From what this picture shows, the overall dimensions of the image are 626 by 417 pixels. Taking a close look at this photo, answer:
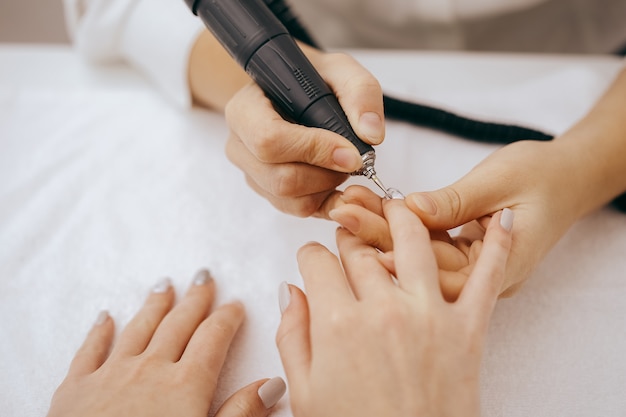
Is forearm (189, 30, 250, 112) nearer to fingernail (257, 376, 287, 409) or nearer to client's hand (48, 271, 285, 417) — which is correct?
client's hand (48, 271, 285, 417)

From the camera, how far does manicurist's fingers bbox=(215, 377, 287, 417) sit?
451 mm

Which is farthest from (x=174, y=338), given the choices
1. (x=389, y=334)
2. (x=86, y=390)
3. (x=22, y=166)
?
(x=22, y=166)

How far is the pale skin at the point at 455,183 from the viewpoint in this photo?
1.50 ft

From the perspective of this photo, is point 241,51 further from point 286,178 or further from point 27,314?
point 27,314

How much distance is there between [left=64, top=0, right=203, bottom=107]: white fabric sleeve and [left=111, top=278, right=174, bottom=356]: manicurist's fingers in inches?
10.6

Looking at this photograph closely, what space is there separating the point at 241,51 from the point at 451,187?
219 mm

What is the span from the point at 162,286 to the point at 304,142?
8.9 inches

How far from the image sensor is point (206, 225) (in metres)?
0.61

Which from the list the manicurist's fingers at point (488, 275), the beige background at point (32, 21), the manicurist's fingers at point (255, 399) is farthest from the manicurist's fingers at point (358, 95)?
the beige background at point (32, 21)

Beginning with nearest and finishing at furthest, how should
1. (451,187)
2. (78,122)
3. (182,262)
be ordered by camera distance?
1. (451,187)
2. (182,262)
3. (78,122)

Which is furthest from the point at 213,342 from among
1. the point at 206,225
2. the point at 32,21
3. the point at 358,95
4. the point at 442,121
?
the point at 32,21

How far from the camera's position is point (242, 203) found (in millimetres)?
632

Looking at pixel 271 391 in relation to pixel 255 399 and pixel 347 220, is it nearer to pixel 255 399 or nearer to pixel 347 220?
pixel 255 399

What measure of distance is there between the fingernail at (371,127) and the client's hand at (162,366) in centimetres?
22
